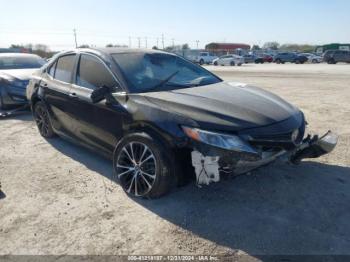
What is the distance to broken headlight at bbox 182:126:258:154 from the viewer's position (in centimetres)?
321

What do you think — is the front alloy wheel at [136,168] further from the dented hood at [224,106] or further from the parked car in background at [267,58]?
the parked car in background at [267,58]

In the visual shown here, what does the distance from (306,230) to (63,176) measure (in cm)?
308

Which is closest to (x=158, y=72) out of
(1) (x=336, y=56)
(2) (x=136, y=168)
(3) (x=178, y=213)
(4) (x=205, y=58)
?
(2) (x=136, y=168)

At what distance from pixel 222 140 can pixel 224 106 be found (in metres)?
0.52

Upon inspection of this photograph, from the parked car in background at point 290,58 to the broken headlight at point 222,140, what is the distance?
45774 mm

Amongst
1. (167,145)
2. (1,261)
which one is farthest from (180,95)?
(1,261)

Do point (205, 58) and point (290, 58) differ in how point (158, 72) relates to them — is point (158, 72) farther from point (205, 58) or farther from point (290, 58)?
point (290, 58)

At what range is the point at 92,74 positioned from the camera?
4555mm

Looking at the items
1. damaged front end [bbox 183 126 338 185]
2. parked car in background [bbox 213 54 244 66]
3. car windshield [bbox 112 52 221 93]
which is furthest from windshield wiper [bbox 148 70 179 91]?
parked car in background [bbox 213 54 244 66]

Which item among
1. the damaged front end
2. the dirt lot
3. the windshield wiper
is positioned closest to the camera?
the dirt lot

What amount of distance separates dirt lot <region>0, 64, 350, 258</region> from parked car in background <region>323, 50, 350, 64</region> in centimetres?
3935

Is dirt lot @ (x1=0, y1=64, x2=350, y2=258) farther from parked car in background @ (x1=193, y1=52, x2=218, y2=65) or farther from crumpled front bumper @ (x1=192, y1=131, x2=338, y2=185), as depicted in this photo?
parked car in background @ (x1=193, y1=52, x2=218, y2=65)

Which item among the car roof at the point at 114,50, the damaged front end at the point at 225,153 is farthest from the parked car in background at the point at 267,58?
the damaged front end at the point at 225,153

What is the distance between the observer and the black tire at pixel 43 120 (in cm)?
587
